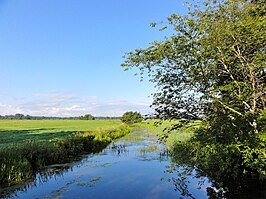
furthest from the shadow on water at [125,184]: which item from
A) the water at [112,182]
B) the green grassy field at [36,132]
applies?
the green grassy field at [36,132]

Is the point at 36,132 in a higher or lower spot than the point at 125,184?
higher

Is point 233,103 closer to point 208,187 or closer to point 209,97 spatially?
point 209,97

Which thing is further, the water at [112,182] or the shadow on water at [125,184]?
the water at [112,182]

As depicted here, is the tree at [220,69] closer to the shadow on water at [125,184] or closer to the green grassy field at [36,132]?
the shadow on water at [125,184]

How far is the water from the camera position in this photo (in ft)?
31.3

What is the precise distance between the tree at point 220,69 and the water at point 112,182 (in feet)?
9.30

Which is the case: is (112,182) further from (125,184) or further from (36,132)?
(36,132)

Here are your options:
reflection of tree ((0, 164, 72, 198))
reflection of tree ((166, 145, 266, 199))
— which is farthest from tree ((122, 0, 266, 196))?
reflection of tree ((0, 164, 72, 198))

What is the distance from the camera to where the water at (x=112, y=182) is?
9539mm

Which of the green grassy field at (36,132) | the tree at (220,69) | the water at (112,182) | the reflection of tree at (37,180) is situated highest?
the tree at (220,69)

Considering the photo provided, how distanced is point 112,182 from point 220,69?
7.30 meters

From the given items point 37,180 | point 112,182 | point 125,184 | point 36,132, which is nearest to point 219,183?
point 125,184

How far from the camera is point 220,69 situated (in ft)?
25.6

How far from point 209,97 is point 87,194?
630 centimetres
